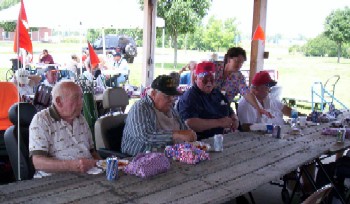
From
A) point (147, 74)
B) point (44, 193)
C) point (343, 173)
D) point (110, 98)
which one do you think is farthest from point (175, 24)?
point (44, 193)

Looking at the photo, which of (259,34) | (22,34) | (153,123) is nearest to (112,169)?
(153,123)

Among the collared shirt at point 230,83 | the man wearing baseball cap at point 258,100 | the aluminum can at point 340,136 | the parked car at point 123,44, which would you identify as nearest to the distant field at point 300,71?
the parked car at point 123,44

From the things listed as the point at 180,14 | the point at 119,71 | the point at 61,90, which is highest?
the point at 180,14

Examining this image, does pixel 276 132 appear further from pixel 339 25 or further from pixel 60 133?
pixel 339 25

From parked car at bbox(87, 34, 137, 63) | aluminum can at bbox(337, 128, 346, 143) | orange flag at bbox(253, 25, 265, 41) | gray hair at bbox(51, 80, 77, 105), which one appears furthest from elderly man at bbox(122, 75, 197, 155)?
parked car at bbox(87, 34, 137, 63)

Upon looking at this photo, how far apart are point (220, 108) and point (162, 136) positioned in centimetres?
130

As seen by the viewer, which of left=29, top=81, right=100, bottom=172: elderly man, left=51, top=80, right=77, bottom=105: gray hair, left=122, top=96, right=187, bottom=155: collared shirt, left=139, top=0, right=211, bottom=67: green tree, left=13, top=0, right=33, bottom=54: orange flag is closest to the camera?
left=29, top=81, right=100, bottom=172: elderly man

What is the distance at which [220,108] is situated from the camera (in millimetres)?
4258

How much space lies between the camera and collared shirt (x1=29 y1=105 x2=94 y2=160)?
104 inches

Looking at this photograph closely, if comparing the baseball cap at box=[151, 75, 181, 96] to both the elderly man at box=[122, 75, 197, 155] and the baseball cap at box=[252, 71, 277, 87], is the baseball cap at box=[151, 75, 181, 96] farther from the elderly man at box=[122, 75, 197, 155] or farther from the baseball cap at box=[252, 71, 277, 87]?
the baseball cap at box=[252, 71, 277, 87]

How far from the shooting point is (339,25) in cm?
1291

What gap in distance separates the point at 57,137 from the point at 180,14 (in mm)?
11774

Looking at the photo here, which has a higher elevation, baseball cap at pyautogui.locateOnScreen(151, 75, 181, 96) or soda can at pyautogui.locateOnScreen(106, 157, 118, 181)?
baseball cap at pyautogui.locateOnScreen(151, 75, 181, 96)

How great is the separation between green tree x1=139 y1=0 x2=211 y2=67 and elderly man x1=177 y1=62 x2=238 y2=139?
10087 mm
